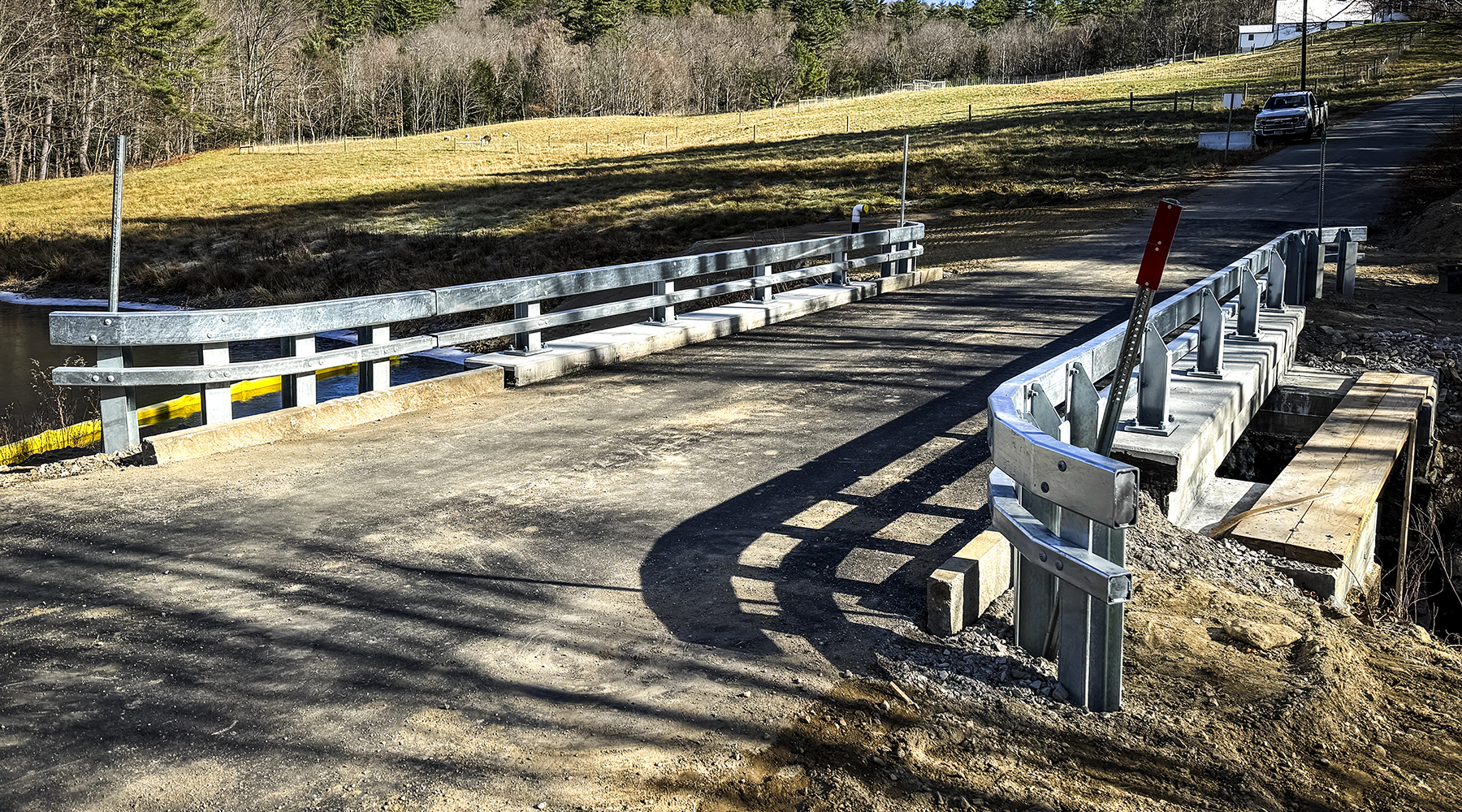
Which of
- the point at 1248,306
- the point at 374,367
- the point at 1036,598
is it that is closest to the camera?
the point at 1036,598

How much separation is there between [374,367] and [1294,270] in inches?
386

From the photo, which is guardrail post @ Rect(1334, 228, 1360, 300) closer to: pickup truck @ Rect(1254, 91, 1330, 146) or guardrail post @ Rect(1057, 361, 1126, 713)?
guardrail post @ Rect(1057, 361, 1126, 713)

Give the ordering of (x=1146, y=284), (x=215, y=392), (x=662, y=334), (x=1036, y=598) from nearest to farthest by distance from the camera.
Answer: (x=1146, y=284) < (x=1036, y=598) < (x=215, y=392) < (x=662, y=334)

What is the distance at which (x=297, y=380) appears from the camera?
8188 mm

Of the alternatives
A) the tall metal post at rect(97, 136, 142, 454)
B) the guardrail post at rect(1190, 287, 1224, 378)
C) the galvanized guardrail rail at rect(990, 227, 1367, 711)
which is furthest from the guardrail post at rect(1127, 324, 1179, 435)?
the tall metal post at rect(97, 136, 142, 454)

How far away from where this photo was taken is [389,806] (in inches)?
130

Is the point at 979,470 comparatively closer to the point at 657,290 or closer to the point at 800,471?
the point at 800,471

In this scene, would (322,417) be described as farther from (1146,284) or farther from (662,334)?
(1146,284)

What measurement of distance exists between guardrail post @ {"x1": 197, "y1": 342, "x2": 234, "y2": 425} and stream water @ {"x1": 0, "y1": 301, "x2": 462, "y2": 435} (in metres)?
2.16

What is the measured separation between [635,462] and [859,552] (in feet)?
7.21

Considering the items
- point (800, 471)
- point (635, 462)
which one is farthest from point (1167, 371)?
point (635, 462)

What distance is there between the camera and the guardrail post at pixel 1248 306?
9828mm

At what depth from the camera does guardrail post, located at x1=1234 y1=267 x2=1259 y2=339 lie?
32.2 ft

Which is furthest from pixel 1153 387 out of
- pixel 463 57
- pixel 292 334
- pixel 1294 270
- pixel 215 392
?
pixel 463 57
